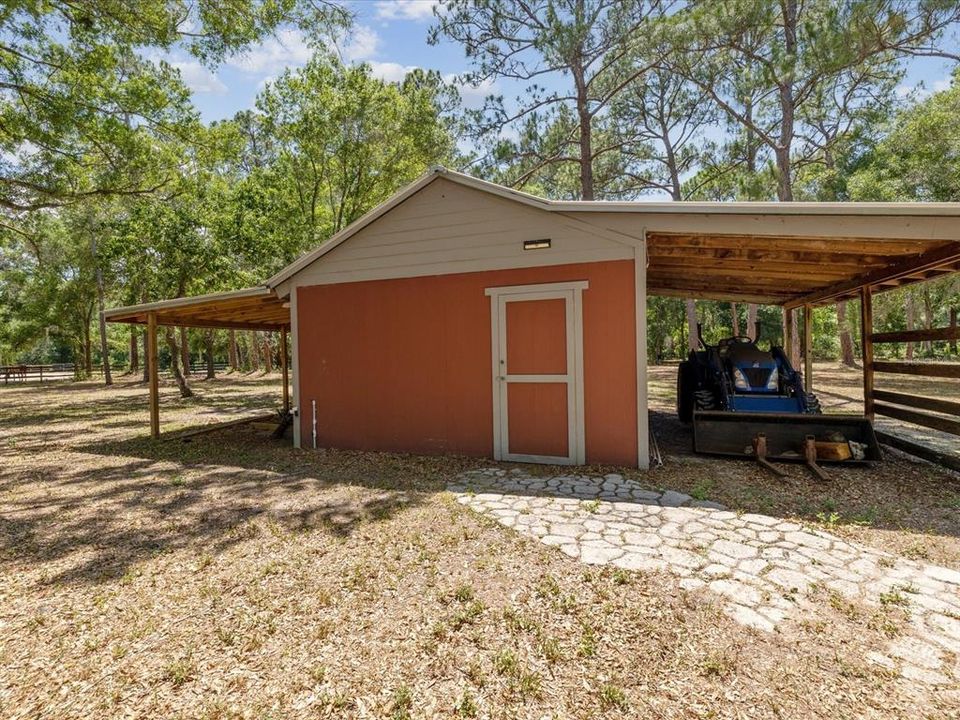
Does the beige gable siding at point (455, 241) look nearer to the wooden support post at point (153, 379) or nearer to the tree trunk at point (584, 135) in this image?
the wooden support post at point (153, 379)

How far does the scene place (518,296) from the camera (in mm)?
5285

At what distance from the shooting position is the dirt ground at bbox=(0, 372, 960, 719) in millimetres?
1827

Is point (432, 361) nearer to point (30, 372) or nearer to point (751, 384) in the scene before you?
point (751, 384)

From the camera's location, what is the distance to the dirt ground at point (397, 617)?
183cm

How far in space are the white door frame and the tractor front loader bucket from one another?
1.42 meters

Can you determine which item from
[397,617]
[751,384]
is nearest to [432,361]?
[397,617]

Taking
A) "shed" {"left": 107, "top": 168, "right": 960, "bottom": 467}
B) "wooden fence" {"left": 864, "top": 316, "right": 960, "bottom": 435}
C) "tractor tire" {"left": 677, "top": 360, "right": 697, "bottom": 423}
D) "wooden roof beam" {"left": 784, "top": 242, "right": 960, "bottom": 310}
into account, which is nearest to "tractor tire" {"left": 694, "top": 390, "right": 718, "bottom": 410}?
"tractor tire" {"left": 677, "top": 360, "right": 697, "bottom": 423}

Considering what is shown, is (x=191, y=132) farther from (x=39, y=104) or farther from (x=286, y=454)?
(x=286, y=454)

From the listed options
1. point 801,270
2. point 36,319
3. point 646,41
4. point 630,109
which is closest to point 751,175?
point 630,109

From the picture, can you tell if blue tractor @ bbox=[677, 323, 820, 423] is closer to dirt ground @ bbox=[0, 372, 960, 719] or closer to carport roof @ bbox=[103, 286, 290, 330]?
dirt ground @ bbox=[0, 372, 960, 719]

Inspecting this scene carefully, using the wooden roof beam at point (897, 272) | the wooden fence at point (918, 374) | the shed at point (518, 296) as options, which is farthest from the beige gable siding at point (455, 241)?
the wooden fence at point (918, 374)

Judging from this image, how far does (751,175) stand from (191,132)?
13495 millimetres

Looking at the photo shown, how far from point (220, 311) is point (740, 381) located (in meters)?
7.70

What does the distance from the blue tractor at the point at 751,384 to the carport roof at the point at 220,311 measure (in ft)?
19.5
